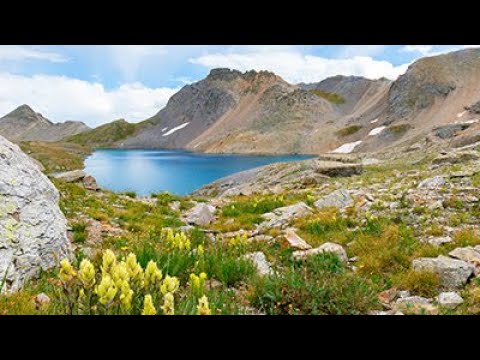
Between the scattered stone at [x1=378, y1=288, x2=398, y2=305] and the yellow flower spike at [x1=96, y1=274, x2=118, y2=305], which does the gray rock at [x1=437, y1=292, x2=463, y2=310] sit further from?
the yellow flower spike at [x1=96, y1=274, x2=118, y2=305]

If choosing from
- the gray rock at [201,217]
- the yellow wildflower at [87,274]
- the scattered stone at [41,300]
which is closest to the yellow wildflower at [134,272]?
the yellow wildflower at [87,274]

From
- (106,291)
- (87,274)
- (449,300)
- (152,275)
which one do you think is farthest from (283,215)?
(106,291)

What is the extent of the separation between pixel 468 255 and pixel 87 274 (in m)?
7.27

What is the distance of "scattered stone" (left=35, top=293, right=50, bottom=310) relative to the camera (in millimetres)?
4661

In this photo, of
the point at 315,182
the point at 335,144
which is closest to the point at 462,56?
the point at 335,144

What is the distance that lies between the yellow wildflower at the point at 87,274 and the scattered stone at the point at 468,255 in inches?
267

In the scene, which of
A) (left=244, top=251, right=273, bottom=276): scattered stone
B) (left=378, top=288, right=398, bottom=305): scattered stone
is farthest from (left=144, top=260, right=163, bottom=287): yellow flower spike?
(left=378, top=288, right=398, bottom=305): scattered stone

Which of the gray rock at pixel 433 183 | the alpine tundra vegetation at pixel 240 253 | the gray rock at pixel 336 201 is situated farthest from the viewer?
the gray rock at pixel 336 201

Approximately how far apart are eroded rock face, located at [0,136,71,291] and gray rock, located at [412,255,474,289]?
6619 millimetres

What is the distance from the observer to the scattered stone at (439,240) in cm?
898

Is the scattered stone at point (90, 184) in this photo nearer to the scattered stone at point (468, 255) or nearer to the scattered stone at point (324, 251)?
the scattered stone at point (324, 251)

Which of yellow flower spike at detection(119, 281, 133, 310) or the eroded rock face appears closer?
yellow flower spike at detection(119, 281, 133, 310)
